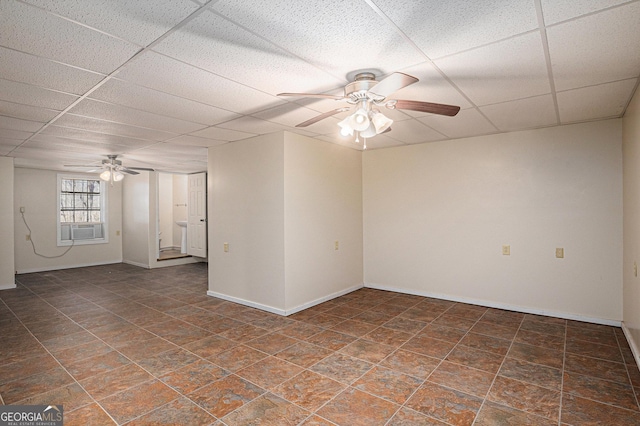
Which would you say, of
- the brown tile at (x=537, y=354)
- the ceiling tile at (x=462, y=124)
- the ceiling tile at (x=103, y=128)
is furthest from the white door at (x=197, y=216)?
the brown tile at (x=537, y=354)

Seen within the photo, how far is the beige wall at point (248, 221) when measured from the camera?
13.7ft

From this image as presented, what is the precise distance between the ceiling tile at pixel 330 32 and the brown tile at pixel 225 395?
2350mm

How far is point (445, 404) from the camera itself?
2.25 meters

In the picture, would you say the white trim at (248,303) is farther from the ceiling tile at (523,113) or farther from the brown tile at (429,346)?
the ceiling tile at (523,113)

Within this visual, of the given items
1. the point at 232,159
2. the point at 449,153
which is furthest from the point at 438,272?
the point at 232,159

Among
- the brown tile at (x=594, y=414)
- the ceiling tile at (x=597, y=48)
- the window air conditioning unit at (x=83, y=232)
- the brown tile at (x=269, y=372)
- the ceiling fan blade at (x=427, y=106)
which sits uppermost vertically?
the ceiling tile at (x=597, y=48)

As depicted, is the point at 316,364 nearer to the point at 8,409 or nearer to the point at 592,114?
the point at 8,409

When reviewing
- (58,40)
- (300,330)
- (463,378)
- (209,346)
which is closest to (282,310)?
(300,330)

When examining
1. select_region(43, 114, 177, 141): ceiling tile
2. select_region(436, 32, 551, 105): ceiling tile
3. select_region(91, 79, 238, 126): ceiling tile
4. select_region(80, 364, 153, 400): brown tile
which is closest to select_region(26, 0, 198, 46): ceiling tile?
select_region(91, 79, 238, 126): ceiling tile

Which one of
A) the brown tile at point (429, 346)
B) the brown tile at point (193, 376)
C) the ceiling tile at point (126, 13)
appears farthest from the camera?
the brown tile at point (429, 346)

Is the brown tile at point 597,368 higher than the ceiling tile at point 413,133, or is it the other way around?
the ceiling tile at point 413,133

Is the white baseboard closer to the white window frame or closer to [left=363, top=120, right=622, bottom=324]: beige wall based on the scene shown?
[left=363, top=120, right=622, bottom=324]: beige wall

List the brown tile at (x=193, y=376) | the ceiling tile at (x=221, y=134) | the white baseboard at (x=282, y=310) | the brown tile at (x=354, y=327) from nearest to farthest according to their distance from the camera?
the brown tile at (x=193, y=376)
the brown tile at (x=354, y=327)
the ceiling tile at (x=221, y=134)
the white baseboard at (x=282, y=310)

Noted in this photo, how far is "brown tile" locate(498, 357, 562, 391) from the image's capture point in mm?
2506
